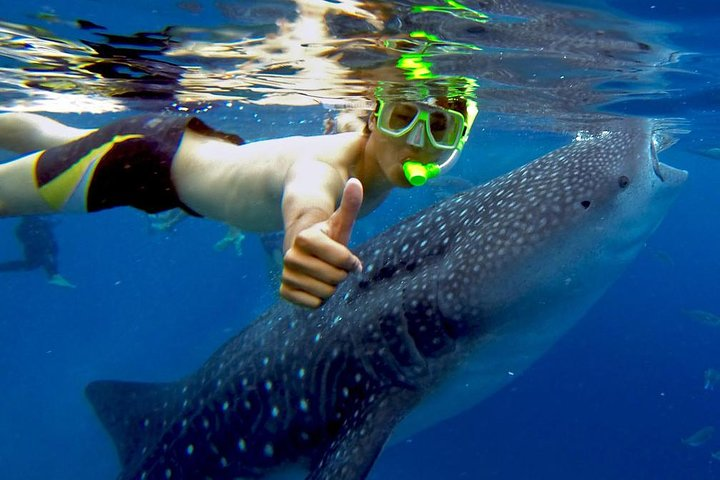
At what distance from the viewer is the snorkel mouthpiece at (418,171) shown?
327 cm

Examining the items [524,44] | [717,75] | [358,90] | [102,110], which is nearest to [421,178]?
[524,44]

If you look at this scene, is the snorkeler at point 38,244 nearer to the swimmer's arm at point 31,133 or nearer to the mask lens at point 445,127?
the swimmer's arm at point 31,133

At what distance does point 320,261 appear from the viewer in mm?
1935

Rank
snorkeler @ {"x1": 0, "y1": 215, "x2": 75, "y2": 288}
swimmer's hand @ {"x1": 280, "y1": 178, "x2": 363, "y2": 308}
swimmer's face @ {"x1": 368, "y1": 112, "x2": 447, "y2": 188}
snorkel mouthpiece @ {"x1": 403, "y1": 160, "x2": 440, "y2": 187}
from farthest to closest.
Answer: snorkeler @ {"x1": 0, "y1": 215, "x2": 75, "y2": 288}
swimmer's face @ {"x1": 368, "y1": 112, "x2": 447, "y2": 188}
snorkel mouthpiece @ {"x1": 403, "y1": 160, "x2": 440, "y2": 187}
swimmer's hand @ {"x1": 280, "y1": 178, "x2": 363, "y2": 308}

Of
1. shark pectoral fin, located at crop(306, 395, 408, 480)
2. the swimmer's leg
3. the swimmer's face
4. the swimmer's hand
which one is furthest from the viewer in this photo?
shark pectoral fin, located at crop(306, 395, 408, 480)

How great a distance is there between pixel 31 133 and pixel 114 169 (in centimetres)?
114

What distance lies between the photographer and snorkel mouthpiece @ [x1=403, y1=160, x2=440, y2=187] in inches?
129

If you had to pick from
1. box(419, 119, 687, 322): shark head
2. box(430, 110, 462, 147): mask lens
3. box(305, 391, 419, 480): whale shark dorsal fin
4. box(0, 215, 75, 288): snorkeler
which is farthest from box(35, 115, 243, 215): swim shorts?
box(0, 215, 75, 288): snorkeler

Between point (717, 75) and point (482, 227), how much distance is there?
26.0ft

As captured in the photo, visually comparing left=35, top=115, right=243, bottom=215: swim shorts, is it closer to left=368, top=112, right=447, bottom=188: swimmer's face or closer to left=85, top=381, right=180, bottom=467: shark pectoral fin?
left=368, top=112, right=447, bottom=188: swimmer's face

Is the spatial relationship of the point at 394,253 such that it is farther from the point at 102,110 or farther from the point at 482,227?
the point at 102,110

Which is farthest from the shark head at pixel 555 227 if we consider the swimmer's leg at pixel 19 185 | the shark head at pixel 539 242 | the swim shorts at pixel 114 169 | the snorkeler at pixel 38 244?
the snorkeler at pixel 38 244

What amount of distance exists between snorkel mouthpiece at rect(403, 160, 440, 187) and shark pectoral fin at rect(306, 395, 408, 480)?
1961mm

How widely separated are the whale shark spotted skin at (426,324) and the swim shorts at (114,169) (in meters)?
1.77
